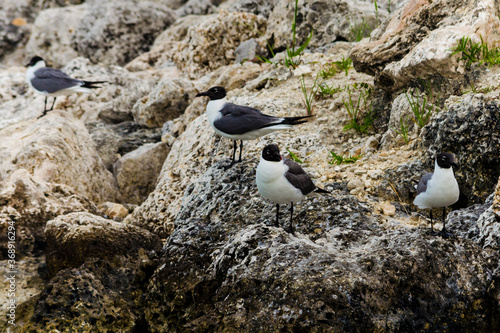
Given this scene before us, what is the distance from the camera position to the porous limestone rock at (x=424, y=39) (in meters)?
5.95

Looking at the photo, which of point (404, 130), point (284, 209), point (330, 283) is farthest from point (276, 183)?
point (404, 130)

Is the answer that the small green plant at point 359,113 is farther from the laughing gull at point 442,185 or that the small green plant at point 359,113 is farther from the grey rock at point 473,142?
the laughing gull at point 442,185

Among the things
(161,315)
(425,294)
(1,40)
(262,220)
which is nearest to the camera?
(425,294)

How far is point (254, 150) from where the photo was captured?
6617 mm

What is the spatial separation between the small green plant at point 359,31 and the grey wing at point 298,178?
500 centimetres

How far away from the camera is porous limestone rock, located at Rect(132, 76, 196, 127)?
1001cm

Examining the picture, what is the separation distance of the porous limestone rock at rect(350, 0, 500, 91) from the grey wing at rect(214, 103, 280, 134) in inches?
72.4

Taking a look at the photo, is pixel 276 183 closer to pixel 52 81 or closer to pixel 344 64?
pixel 344 64

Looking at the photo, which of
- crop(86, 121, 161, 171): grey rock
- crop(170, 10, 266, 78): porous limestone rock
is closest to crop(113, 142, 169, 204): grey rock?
crop(86, 121, 161, 171): grey rock

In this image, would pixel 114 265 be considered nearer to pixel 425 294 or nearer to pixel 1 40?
pixel 425 294

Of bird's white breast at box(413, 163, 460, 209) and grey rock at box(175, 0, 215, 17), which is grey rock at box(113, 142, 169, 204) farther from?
grey rock at box(175, 0, 215, 17)

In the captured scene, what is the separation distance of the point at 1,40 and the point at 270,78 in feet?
45.7

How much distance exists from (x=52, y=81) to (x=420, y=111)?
6569mm

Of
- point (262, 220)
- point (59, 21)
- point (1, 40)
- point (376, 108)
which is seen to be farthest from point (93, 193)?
point (1, 40)
